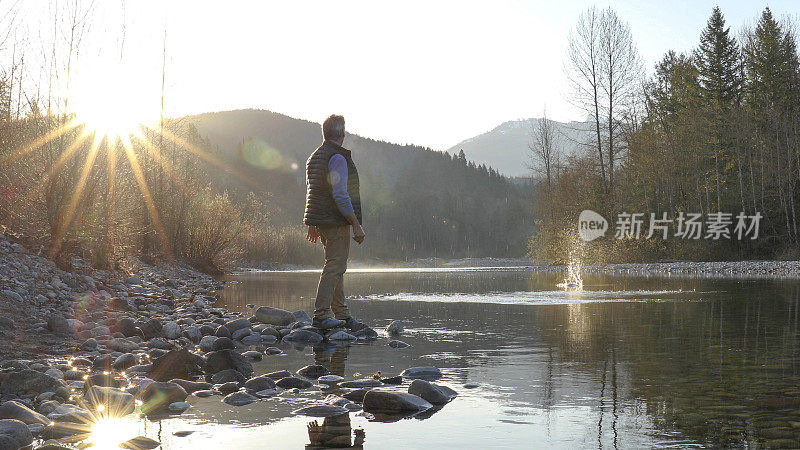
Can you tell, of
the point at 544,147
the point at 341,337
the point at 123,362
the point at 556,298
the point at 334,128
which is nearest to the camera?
the point at 123,362

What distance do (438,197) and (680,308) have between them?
133776 mm

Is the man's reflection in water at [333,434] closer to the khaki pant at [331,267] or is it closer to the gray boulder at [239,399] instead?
the gray boulder at [239,399]

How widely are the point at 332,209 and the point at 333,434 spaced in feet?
16.0

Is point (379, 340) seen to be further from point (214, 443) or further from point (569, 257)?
point (569, 257)

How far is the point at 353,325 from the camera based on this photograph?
25.9 feet

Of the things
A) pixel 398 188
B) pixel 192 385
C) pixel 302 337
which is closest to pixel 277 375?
pixel 192 385

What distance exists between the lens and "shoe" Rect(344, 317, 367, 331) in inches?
307

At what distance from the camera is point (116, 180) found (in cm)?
1290

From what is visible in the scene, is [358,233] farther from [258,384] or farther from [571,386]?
[571,386]

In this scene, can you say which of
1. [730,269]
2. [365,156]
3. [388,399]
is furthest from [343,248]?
[365,156]

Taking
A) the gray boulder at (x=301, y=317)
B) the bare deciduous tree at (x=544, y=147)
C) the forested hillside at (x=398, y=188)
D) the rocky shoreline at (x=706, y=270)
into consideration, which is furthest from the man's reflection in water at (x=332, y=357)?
the forested hillside at (x=398, y=188)

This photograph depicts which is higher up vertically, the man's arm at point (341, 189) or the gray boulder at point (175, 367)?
the man's arm at point (341, 189)

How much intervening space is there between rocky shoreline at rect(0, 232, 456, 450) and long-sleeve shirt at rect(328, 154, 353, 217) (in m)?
1.33

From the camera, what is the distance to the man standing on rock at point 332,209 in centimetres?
775
